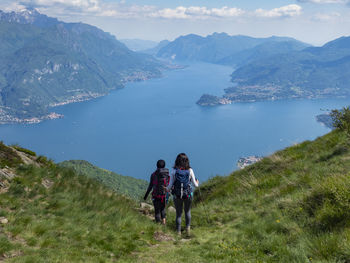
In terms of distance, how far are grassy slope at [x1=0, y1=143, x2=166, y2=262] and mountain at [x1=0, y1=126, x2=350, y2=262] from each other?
0.02 m

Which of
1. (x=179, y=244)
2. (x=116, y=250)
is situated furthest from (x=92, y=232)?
(x=179, y=244)

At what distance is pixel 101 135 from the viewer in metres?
192

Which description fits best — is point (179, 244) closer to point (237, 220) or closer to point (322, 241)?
point (237, 220)

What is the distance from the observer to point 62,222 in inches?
264

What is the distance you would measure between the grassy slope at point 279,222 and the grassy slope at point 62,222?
36.3 inches

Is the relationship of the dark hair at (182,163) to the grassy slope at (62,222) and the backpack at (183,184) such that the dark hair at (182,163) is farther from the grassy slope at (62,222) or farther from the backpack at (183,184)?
the grassy slope at (62,222)

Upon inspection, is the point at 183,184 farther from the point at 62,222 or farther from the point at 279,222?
the point at 62,222

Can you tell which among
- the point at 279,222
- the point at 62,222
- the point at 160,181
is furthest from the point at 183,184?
the point at 62,222

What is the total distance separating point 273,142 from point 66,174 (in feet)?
551

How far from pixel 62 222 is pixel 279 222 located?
5.48m

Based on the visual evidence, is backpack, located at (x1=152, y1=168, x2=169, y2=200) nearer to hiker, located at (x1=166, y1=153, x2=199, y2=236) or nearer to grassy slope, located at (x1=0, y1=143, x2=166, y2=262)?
hiker, located at (x1=166, y1=153, x2=199, y2=236)

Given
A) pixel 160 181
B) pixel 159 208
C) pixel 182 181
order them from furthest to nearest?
pixel 159 208 < pixel 160 181 < pixel 182 181

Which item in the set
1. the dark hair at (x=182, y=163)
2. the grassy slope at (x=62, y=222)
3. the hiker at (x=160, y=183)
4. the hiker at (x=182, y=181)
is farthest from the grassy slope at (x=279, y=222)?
the dark hair at (x=182, y=163)

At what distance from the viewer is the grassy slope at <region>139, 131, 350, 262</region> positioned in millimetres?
5055
